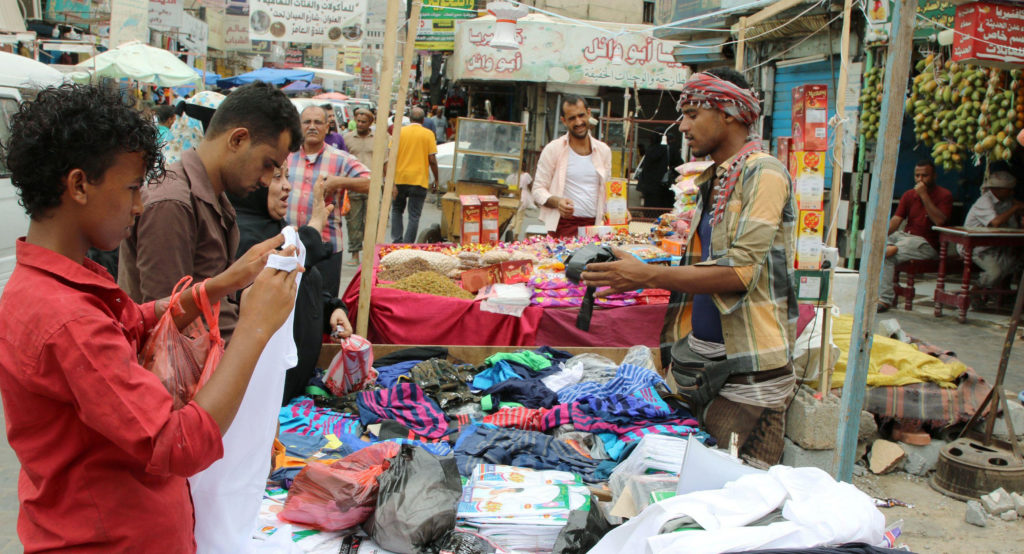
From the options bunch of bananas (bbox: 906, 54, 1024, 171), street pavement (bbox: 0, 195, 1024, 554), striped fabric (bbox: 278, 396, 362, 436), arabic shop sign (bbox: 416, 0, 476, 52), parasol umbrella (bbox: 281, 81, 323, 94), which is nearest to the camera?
striped fabric (bbox: 278, 396, 362, 436)

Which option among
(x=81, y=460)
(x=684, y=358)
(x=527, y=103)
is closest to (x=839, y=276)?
(x=684, y=358)

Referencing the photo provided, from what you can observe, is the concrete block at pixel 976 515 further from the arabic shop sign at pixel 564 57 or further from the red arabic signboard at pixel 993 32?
the arabic shop sign at pixel 564 57

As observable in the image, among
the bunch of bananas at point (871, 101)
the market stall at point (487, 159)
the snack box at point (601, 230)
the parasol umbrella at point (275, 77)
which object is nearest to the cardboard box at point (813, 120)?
the snack box at point (601, 230)

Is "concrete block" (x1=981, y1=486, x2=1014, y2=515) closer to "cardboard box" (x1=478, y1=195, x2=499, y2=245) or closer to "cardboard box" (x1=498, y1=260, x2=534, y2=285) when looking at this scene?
"cardboard box" (x1=498, y1=260, x2=534, y2=285)

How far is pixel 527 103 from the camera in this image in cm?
1962

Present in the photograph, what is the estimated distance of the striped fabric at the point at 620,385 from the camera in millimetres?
4055

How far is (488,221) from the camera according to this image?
767 centimetres

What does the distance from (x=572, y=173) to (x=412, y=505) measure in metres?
4.84

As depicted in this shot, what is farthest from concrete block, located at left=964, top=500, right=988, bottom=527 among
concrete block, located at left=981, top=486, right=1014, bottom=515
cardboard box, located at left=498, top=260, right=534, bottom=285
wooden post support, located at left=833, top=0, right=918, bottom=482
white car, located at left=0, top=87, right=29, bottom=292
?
white car, located at left=0, top=87, right=29, bottom=292

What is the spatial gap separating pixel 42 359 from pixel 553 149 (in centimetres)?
603

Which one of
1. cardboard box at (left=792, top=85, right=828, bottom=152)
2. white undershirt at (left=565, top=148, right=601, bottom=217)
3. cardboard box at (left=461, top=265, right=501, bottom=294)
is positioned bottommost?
cardboard box at (left=461, top=265, right=501, bottom=294)

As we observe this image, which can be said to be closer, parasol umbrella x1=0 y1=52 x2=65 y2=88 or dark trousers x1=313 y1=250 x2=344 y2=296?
dark trousers x1=313 y1=250 x2=344 y2=296

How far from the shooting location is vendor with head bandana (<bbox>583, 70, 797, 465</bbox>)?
2947 mm

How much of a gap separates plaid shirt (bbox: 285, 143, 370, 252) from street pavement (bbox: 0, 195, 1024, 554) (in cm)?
223
